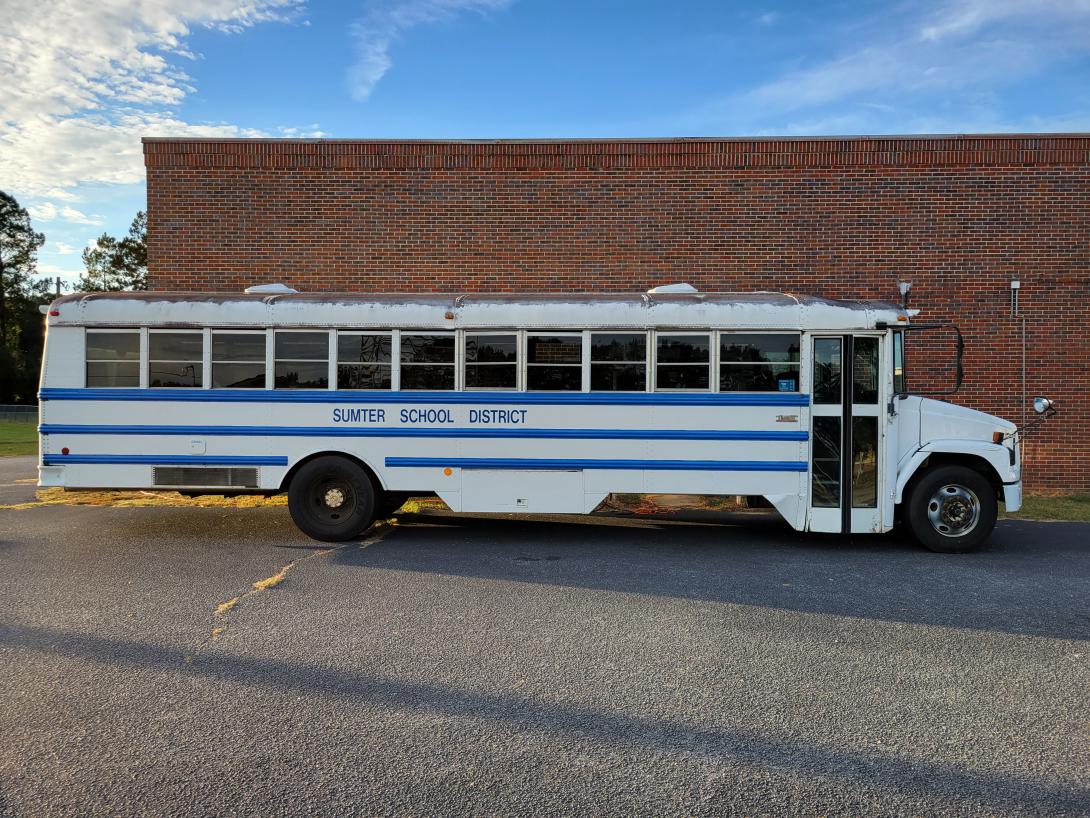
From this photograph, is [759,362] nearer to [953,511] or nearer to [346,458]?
[953,511]

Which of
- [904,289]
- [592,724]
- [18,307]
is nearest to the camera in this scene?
[592,724]

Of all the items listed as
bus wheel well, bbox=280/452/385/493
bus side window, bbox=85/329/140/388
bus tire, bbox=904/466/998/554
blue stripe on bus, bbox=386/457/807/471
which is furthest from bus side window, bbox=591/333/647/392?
bus side window, bbox=85/329/140/388

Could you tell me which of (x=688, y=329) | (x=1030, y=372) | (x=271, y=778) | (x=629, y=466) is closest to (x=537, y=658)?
(x=271, y=778)

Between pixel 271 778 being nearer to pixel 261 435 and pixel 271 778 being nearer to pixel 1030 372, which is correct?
pixel 261 435

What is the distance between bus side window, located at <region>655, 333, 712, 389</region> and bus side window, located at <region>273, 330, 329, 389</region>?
3629mm

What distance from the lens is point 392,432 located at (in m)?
8.30

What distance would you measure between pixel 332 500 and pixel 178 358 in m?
2.31

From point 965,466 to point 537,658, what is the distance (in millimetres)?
5753

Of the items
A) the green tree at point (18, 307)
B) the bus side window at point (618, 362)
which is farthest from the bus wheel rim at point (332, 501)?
the green tree at point (18, 307)

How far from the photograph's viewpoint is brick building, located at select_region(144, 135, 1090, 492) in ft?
38.9

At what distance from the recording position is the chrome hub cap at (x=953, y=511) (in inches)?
314

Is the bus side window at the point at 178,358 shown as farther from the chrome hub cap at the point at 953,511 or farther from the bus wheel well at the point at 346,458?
the chrome hub cap at the point at 953,511

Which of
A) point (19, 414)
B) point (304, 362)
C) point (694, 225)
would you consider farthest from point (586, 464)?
point (19, 414)

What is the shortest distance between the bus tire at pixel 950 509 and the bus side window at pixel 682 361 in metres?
A: 2.55
